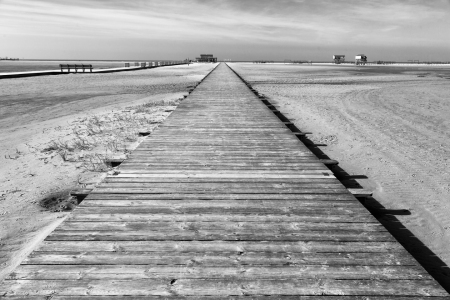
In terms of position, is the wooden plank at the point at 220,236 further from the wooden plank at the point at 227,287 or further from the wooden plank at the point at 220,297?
the wooden plank at the point at 220,297

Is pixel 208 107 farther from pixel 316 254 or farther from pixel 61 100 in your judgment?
pixel 61 100

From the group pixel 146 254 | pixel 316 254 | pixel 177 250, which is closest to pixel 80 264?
pixel 146 254

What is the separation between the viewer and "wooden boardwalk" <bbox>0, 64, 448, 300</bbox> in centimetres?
213

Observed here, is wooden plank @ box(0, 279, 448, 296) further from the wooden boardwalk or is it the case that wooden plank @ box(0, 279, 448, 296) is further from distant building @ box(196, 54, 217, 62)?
distant building @ box(196, 54, 217, 62)

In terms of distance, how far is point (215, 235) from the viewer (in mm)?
2773

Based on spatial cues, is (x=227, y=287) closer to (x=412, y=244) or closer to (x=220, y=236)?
(x=220, y=236)

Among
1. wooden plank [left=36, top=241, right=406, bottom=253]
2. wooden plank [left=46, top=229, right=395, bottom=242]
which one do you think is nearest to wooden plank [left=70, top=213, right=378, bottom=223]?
wooden plank [left=46, top=229, right=395, bottom=242]

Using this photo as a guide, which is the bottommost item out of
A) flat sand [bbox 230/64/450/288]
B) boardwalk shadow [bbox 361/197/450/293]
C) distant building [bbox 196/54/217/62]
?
boardwalk shadow [bbox 361/197/450/293]

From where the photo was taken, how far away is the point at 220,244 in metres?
2.62

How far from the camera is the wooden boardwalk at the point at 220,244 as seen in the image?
6.98ft

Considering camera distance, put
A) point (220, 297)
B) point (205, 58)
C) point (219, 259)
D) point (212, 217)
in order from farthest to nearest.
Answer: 1. point (205, 58)
2. point (212, 217)
3. point (219, 259)
4. point (220, 297)

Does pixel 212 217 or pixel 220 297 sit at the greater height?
pixel 212 217

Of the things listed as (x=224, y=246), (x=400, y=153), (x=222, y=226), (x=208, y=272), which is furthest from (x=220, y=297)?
(x=400, y=153)

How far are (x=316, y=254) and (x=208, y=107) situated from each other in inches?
326
